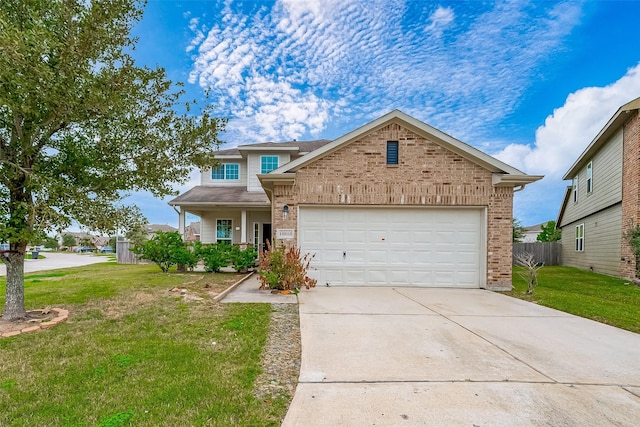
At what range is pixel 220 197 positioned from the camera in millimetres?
15453

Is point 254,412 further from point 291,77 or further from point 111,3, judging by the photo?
point 291,77

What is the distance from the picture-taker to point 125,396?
2916 millimetres

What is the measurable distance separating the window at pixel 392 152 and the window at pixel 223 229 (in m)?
10.4

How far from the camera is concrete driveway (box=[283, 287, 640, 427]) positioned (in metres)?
2.73

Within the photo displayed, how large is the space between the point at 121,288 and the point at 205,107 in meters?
5.74

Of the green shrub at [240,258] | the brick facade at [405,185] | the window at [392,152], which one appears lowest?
the green shrub at [240,258]

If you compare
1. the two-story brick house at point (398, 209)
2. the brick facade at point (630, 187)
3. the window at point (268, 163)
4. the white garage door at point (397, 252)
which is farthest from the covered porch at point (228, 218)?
the brick facade at point (630, 187)

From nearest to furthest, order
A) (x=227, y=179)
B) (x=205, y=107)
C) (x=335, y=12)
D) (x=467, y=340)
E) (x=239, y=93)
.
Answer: (x=467, y=340) → (x=205, y=107) → (x=335, y=12) → (x=239, y=93) → (x=227, y=179)

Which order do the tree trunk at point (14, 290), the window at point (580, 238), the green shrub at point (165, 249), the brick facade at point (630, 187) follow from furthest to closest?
the window at point (580, 238), the green shrub at point (165, 249), the brick facade at point (630, 187), the tree trunk at point (14, 290)

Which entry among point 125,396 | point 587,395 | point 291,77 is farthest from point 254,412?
point 291,77

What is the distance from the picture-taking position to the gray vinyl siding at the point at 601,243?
43.4ft

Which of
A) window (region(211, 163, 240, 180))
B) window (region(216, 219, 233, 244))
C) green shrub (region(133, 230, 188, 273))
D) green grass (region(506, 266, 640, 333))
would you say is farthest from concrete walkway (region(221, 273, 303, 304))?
window (region(211, 163, 240, 180))

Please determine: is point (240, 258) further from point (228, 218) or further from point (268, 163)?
point (268, 163)

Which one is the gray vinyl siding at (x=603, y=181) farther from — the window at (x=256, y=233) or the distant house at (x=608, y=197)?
the window at (x=256, y=233)
